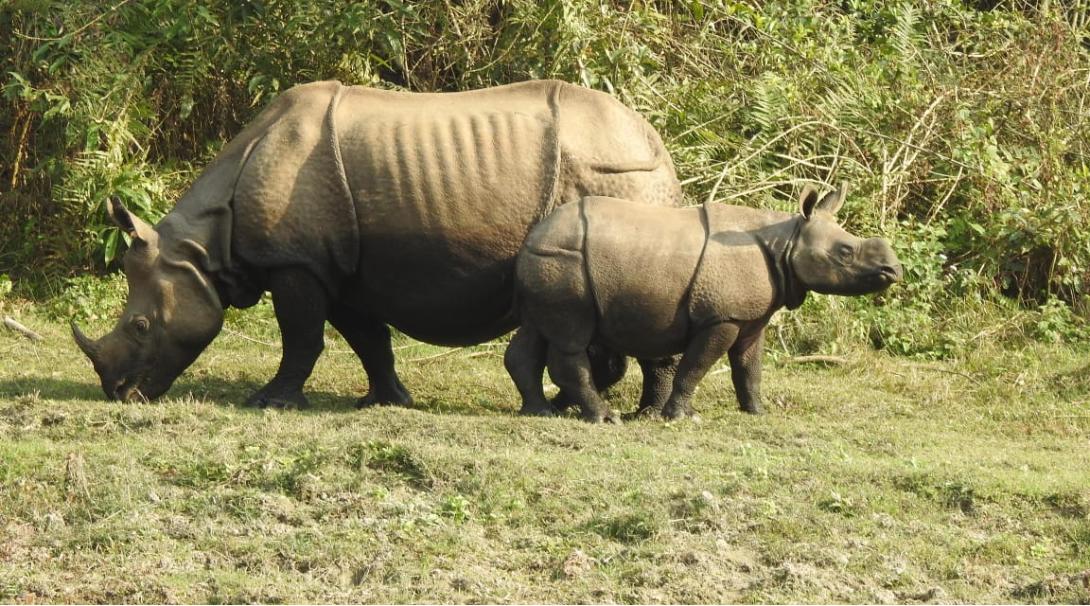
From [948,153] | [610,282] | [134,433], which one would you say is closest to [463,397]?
[610,282]

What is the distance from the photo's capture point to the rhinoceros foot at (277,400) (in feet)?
33.6

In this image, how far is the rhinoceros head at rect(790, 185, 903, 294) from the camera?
384 inches

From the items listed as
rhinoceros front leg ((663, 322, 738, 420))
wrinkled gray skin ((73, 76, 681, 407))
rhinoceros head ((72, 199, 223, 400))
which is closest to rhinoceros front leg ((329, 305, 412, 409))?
wrinkled gray skin ((73, 76, 681, 407))

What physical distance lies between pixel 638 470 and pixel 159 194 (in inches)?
254

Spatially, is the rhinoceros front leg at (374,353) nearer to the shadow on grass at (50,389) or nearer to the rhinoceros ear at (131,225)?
the rhinoceros ear at (131,225)

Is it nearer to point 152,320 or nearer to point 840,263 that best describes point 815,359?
point 840,263

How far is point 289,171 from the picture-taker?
9992mm

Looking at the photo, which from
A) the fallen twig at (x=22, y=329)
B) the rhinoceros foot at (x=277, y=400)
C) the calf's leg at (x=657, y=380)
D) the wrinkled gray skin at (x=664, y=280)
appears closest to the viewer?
the wrinkled gray skin at (x=664, y=280)

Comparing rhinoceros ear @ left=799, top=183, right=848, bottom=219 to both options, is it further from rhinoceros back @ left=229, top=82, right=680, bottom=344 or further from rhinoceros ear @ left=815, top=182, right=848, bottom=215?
rhinoceros back @ left=229, top=82, right=680, bottom=344

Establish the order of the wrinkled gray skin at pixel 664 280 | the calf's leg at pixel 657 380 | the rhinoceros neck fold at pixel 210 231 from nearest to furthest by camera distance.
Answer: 1. the wrinkled gray skin at pixel 664 280
2. the rhinoceros neck fold at pixel 210 231
3. the calf's leg at pixel 657 380

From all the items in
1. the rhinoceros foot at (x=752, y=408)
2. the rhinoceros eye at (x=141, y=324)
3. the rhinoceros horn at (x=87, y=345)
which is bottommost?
the rhinoceros foot at (x=752, y=408)

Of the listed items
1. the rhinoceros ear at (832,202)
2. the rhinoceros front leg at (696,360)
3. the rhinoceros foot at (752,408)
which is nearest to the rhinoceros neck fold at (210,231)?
the rhinoceros front leg at (696,360)

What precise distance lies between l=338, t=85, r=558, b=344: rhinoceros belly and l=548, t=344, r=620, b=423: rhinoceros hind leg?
595mm

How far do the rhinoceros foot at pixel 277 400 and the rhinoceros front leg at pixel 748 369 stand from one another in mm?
2476
